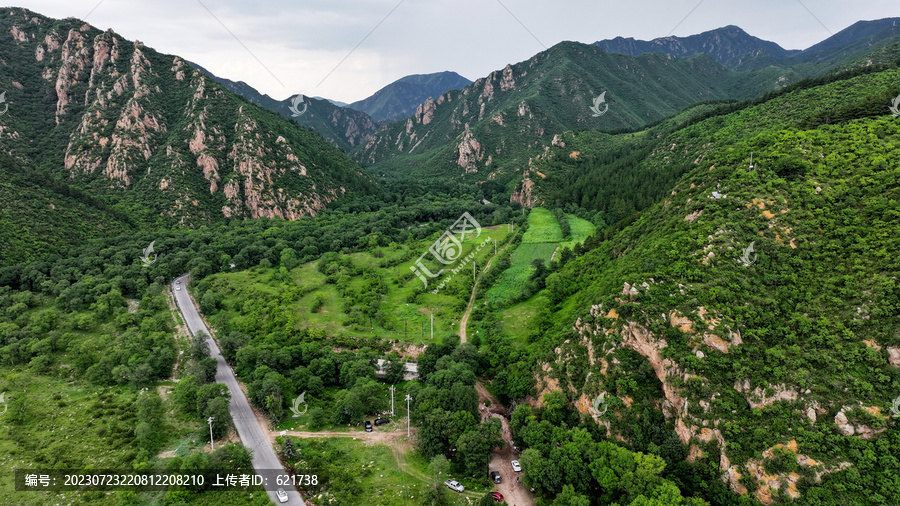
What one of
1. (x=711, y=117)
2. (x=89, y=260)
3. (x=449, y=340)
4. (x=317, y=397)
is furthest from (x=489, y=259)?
(x=89, y=260)

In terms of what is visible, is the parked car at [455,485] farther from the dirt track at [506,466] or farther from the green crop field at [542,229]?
the green crop field at [542,229]

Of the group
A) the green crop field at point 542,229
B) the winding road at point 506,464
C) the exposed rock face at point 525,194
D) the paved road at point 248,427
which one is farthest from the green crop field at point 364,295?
the exposed rock face at point 525,194

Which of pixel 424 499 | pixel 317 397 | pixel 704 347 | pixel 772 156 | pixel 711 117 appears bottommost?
pixel 424 499

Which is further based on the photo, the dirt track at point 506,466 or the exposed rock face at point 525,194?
the exposed rock face at point 525,194

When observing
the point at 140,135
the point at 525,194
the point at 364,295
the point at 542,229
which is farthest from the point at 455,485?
the point at 140,135

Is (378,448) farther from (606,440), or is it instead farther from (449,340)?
(606,440)

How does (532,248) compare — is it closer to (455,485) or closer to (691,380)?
(691,380)
